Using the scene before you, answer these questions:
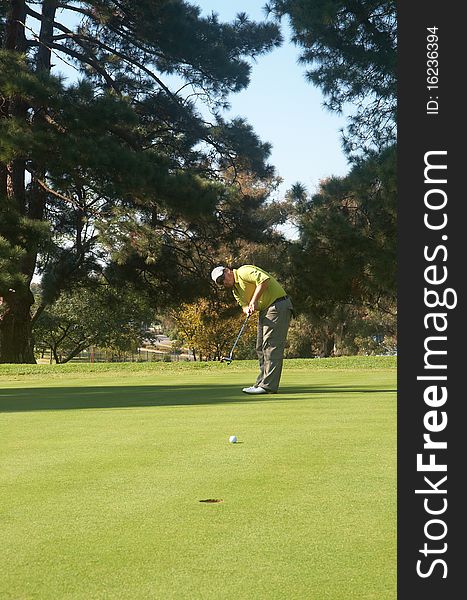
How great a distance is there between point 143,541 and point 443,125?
2605 mm

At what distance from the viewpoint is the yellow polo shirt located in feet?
39.4

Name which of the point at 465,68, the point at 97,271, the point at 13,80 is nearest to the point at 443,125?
the point at 465,68

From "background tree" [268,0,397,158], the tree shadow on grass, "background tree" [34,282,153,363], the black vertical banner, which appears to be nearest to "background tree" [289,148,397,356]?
"background tree" [268,0,397,158]

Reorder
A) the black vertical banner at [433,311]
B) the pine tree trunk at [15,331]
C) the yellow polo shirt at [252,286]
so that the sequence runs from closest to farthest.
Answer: the black vertical banner at [433,311] < the yellow polo shirt at [252,286] < the pine tree trunk at [15,331]

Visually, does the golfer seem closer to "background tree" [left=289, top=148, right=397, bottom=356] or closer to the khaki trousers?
the khaki trousers

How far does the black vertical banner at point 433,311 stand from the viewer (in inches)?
63.8

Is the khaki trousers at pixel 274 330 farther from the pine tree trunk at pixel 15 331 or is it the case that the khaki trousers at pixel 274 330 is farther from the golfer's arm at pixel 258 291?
the pine tree trunk at pixel 15 331

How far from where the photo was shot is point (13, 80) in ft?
78.2

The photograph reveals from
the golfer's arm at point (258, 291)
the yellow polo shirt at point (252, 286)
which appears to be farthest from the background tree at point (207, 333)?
the golfer's arm at point (258, 291)

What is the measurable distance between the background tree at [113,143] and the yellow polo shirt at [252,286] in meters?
12.0

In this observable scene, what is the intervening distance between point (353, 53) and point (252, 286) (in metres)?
16.9

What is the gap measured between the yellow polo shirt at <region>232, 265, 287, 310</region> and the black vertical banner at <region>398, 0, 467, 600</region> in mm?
10266

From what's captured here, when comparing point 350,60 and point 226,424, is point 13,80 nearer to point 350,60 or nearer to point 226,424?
point 350,60

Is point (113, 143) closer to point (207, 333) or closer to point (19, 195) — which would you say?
point (19, 195)
